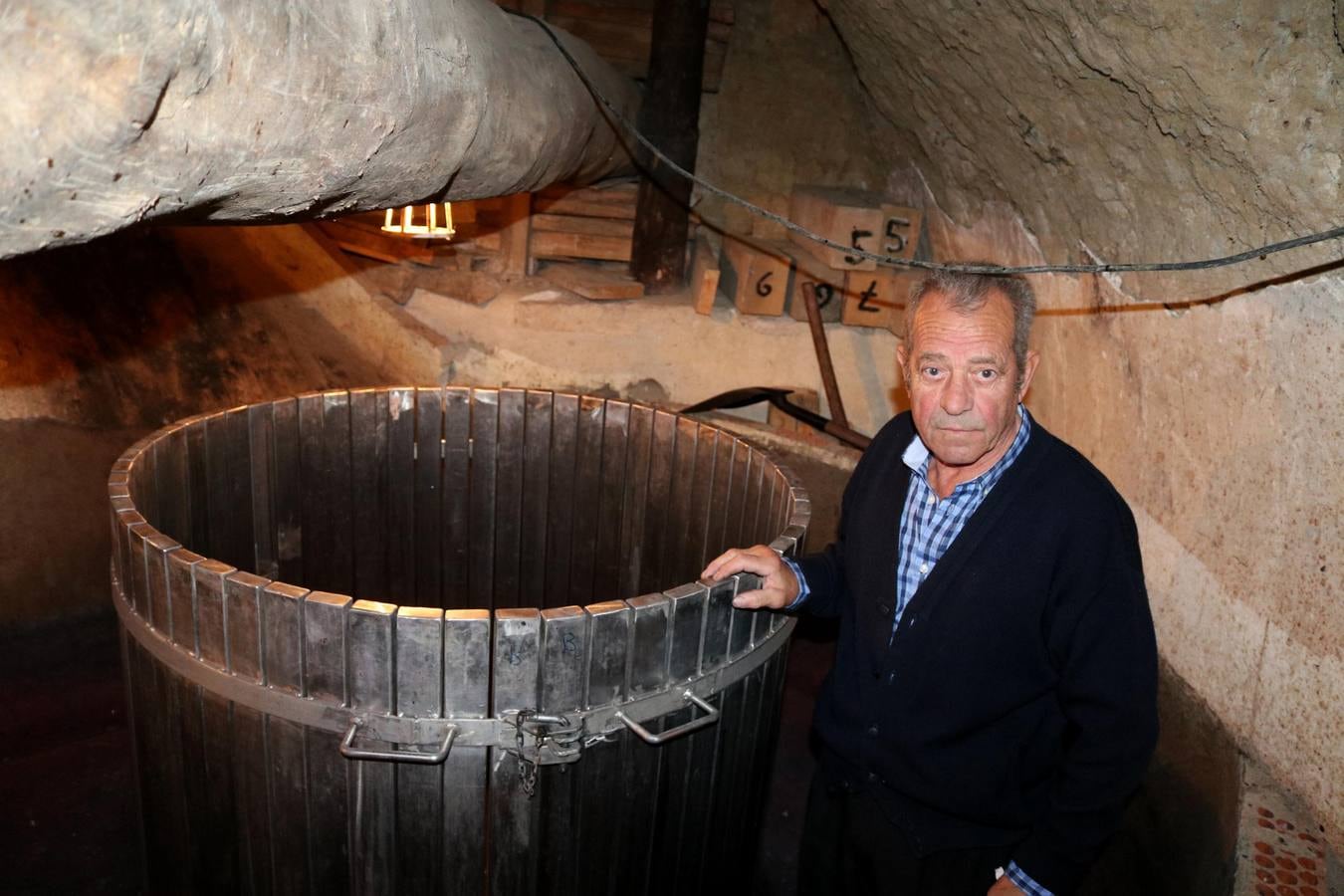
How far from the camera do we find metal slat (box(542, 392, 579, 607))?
3.46m

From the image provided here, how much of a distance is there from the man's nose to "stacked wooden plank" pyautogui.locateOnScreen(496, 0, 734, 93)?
3.67 m

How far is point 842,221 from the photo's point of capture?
5.04 m

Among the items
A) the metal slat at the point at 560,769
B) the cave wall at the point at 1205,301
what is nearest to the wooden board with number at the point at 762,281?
the cave wall at the point at 1205,301

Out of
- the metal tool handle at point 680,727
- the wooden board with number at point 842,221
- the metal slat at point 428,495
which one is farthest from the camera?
the wooden board with number at point 842,221

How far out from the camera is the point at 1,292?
154 inches

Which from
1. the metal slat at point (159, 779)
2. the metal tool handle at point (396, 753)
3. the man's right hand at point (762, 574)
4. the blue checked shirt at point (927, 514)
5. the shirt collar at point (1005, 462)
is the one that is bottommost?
the metal slat at point (159, 779)

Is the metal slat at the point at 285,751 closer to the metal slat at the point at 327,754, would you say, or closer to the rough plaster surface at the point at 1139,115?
the metal slat at the point at 327,754

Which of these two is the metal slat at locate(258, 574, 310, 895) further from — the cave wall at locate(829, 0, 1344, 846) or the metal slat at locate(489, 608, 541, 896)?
the cave wall at locate(829, 0, 1344, 846)

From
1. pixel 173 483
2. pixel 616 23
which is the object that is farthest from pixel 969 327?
pixel 616 23

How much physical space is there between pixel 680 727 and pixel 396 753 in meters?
0.57

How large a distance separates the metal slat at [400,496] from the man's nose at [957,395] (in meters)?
1.94

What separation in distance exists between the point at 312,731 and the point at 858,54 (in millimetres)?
3870

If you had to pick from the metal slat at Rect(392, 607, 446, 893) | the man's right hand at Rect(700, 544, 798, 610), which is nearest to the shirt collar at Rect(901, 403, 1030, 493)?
the man's right hand at Rect(700, 544, 798, 610)

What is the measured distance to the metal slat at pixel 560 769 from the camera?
2.07 m
